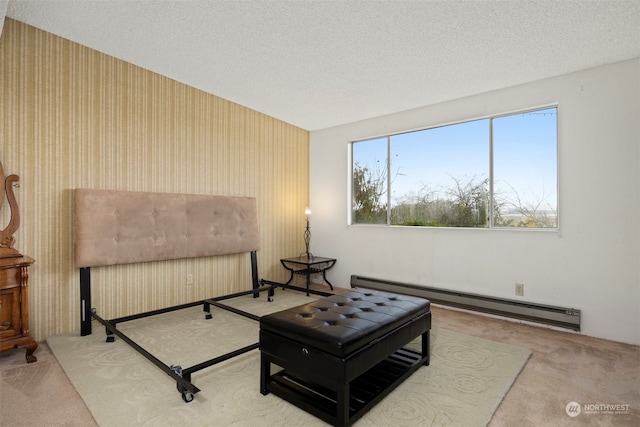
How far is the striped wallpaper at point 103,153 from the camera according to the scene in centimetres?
268

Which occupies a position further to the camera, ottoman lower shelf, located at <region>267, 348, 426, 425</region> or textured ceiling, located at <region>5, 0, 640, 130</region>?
textured ceiling, located at <region>5, 0, 640, 130</region>

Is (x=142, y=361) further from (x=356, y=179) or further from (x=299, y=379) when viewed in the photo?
(x=356, y=179)

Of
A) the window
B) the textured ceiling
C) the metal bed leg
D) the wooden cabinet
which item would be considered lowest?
the metal bed leg

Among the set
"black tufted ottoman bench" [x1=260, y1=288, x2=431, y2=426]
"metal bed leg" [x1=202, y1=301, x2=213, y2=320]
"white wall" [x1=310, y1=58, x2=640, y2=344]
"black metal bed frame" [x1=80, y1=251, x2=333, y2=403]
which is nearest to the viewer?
"black tufted ottoman bench" [x1=260, y1=288, x2=431, y2=426]

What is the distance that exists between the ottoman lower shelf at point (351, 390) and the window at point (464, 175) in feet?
7.08

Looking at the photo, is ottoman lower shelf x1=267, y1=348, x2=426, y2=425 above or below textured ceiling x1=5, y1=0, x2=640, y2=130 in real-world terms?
below

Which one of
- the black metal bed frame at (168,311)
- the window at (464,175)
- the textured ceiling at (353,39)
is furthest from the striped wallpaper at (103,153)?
the window at (464,175)

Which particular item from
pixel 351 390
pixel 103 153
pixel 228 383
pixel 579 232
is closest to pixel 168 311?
pixel 228 383

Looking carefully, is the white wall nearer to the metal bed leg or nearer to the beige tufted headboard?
the beige tufted headboard

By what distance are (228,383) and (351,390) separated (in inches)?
31.1

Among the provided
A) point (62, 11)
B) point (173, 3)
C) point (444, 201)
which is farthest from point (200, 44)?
point (444, 201)

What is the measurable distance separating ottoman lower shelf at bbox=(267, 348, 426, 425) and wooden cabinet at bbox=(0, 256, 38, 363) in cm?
184

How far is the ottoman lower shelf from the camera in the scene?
1.78 m

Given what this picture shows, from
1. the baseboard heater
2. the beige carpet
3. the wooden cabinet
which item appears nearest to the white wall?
the baseboard heater
